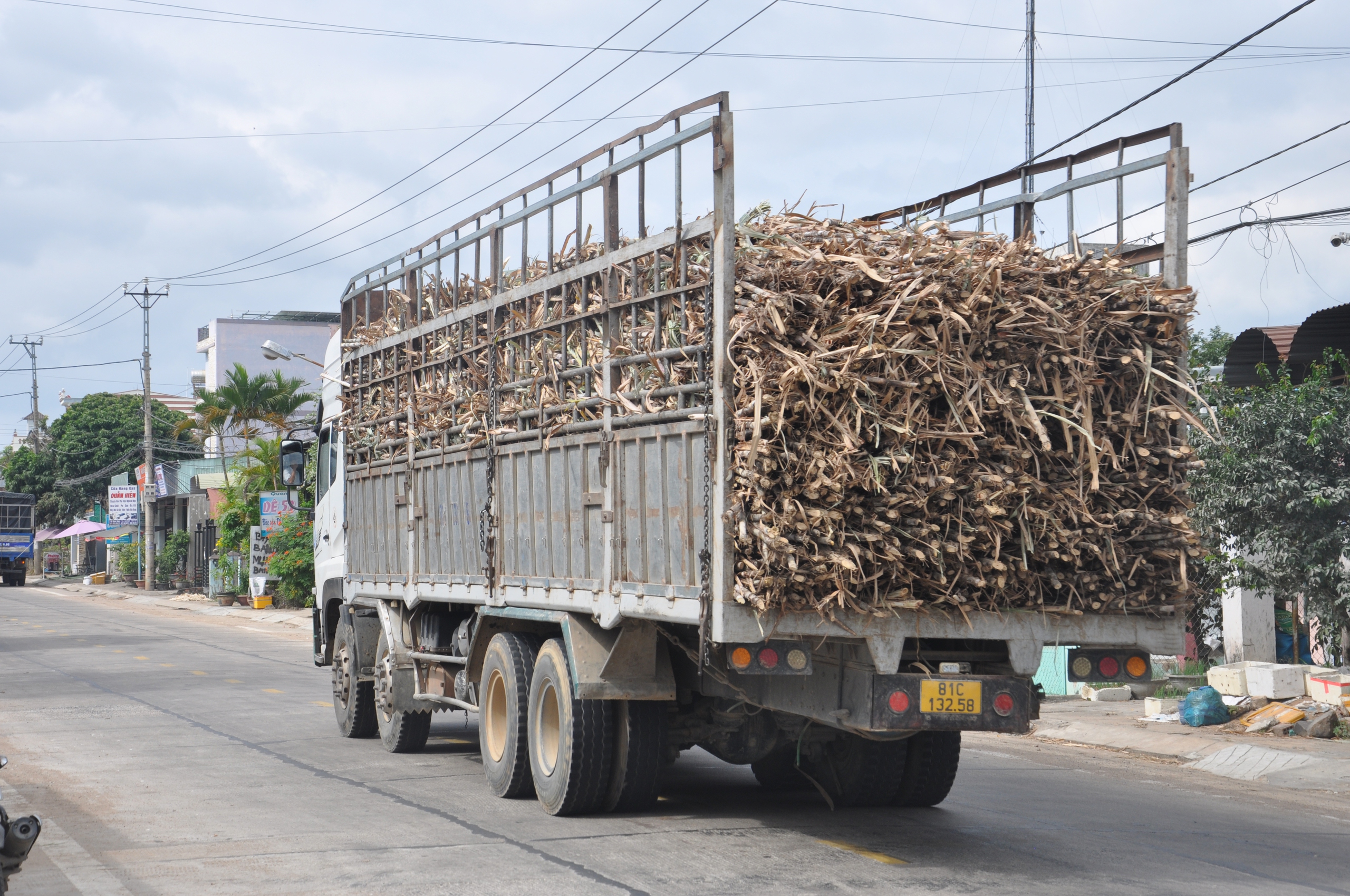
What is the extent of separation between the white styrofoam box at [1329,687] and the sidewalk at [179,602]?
1948 cm

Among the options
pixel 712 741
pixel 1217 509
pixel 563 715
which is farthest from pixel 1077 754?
pixel 563 715

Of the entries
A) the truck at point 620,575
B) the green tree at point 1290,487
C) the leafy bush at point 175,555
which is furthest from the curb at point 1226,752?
the leafy bush at point 175,555

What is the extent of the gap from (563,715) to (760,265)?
304cm

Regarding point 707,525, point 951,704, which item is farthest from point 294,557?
point 951,704

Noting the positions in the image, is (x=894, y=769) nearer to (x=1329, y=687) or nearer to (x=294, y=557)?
(x=1329, y=687)

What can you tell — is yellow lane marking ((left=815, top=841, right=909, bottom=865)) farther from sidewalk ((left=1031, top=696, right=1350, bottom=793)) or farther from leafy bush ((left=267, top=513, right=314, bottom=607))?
leafy bush ((left=267, top=513, right=314, bottom=607))

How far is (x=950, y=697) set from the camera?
6.64 meters

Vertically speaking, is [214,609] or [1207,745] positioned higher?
[1207,745]

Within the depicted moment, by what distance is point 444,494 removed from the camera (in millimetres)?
10219

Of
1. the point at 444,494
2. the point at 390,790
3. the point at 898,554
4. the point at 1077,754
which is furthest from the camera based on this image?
the point at 1077,754

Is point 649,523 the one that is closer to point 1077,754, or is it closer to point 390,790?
point 390,790

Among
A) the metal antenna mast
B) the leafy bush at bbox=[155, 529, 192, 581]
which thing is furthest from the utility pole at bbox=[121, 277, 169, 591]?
the metal antenna mast

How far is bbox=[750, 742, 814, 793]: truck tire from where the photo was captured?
31.5 ft

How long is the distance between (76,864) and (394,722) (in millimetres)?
4045
